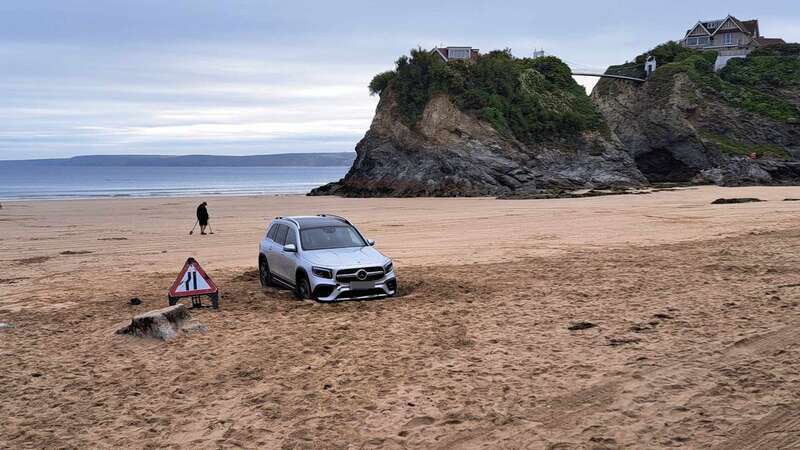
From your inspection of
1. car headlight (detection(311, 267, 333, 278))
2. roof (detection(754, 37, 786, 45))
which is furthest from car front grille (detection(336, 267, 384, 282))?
roof (detection(754, 37, 786, 45))

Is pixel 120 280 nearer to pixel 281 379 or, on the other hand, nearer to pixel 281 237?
pixel 281 237

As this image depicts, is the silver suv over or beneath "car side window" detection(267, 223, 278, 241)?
beneath

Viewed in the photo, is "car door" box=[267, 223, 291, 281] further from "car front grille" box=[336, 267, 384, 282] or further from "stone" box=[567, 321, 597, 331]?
"stone" box=[567, 321, 597, 331]

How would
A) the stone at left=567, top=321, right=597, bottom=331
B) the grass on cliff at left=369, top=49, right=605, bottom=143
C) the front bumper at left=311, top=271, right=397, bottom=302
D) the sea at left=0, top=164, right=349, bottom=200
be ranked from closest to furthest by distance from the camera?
1. the stone at left=567, top=321, right=597, bottom=331
2. the front bumper at left=311, top=271, right=397, bottom=302
3. the grass on cliff at left=369, top=49, right=605, bottom=143
4. the sea at left=0, top=164, right=349, bottom=200

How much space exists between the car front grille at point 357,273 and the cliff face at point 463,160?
37760mm

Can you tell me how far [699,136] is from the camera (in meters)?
62.2

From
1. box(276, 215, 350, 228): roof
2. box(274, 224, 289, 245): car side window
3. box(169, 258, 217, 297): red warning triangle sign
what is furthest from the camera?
box(274, 224, 289, 245): car side window

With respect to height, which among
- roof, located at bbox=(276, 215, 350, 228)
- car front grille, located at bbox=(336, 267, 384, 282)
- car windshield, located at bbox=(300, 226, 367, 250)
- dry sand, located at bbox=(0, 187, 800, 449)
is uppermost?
roof, located at bbox=(276, 215, 350, 228)

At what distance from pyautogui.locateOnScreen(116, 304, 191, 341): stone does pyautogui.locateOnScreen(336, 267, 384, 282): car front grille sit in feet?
9.58

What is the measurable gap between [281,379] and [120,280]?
8777 millimetres

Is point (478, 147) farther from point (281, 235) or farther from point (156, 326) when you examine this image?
point (156, 326)

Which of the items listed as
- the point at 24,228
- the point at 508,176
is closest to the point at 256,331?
the point at 24,228

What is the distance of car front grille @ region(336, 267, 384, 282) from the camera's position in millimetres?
11490

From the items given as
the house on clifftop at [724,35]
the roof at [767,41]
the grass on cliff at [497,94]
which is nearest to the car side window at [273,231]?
the grass on cliff at [497,94]
